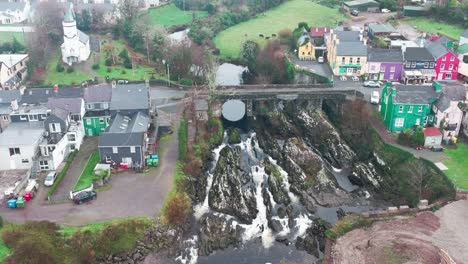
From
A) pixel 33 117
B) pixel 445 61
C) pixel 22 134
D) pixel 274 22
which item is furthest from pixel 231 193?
pixel 274 22

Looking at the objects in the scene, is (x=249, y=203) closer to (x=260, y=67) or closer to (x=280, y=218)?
(x=280, y=218)

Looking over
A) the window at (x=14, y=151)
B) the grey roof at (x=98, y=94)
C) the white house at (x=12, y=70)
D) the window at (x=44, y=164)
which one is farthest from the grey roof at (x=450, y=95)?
the white house at (x=12, y=70)

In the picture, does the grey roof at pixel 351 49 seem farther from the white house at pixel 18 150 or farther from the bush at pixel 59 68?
the bush at pixel 59 68

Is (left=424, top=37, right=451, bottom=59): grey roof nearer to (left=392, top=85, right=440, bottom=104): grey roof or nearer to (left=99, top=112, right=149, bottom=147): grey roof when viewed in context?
(left=392, top=85, right=440, bottom=104): grey roof

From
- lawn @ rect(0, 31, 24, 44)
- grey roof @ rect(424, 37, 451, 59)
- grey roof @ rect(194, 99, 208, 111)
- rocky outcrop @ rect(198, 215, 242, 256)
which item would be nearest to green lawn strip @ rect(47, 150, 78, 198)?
rocky outcrop @ rect(198, 215, 242, 256)

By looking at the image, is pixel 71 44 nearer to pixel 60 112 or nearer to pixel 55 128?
pixel 60 112

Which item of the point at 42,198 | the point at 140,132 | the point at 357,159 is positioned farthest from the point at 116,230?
the point at 357,159
